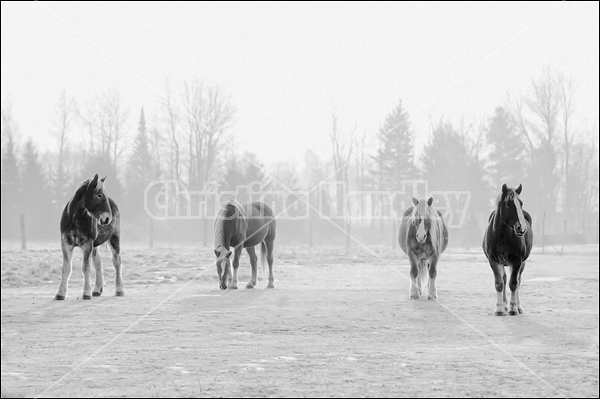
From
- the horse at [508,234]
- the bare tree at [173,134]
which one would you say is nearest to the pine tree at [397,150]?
the bare tree at [173,134]

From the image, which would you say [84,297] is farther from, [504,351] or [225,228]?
[504,351]

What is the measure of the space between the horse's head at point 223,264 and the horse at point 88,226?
5.55 ft

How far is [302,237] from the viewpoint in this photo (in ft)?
135

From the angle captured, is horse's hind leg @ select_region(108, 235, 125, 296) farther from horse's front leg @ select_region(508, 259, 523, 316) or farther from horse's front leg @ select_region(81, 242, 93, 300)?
horse's front leg @ select_region(508, 259, 523, 316)

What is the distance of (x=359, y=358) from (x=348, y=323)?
2.67 m

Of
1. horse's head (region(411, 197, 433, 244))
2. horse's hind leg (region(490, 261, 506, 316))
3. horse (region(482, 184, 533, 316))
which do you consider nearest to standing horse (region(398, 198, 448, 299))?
horse's head (region(411, 197, 433, 244))

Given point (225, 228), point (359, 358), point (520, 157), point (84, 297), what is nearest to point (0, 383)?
point (359, 358)

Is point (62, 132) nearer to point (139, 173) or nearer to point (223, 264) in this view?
point (139, 173)

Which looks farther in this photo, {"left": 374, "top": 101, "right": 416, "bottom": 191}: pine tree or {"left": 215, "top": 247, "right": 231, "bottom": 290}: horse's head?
{"left": 374, "top": 101, "right": 416, "bottom": 191}: pine tree

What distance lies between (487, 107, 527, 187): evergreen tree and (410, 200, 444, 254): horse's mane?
33.6 feet

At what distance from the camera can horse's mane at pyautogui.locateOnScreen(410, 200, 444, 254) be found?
33.4ft

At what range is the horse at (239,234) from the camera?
13145mm

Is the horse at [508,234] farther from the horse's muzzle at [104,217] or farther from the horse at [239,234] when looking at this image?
the horse at [239,234]

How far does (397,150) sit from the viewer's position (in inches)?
1617
